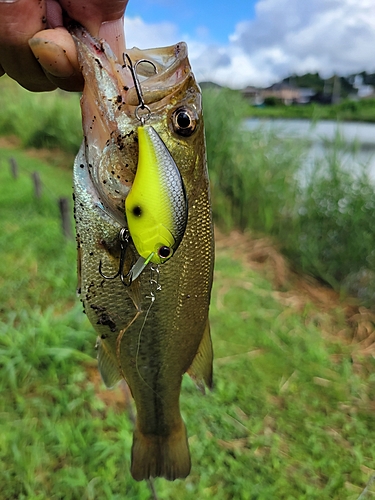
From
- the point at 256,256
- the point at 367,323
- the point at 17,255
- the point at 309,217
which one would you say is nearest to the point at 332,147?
the point at 309,217

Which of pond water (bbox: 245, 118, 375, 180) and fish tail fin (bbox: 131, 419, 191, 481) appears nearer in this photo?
fish tail fin (bbox: 131, 419, 191, 481)

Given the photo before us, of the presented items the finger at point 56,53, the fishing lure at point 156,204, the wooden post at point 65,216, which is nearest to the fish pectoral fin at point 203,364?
the fishing lure at point 156,204

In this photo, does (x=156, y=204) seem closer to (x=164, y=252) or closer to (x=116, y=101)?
(x=164, y=252)

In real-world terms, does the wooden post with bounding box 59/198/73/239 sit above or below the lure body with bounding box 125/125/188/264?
below

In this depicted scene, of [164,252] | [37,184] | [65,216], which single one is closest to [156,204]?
[164,252]

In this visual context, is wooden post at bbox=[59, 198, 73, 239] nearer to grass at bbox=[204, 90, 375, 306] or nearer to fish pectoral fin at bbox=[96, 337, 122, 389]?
grass at bbox=[204, 90, 375, 306]

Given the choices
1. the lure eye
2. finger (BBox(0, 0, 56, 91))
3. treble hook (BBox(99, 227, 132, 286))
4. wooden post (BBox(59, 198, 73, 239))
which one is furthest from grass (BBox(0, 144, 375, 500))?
finger (BBox(0, 0, 56, 91))

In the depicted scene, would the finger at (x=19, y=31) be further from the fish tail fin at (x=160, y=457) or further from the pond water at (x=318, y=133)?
the pond water at (x=318, y=133)
